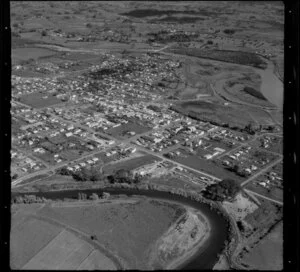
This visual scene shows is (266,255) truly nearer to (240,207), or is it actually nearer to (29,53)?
(240,207)

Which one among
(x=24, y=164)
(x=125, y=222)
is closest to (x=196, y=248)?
(x=125, y=222)

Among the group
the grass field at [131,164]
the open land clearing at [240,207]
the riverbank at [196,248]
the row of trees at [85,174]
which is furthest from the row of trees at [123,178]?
the open land clearing at [240,207]

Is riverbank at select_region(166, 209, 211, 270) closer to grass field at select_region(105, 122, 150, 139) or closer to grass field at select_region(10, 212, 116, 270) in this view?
grass field at select_region(10, 212, 116, 270)

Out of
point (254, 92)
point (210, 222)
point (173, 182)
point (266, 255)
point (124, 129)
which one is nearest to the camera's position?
point (266, 255)

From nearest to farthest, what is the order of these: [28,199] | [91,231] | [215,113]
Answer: [91,231], [28,199], [215,113]

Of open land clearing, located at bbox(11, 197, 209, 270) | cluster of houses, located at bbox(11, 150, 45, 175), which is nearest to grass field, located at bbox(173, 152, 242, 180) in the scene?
open land clearing, located at bbox(11, 197, 209, 270)
